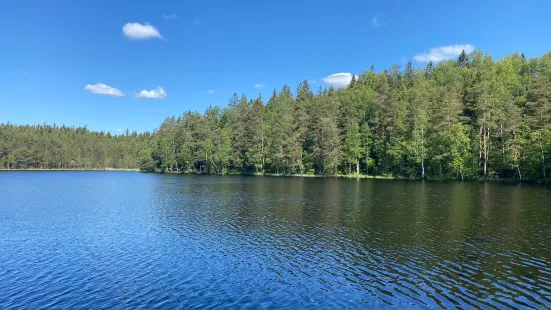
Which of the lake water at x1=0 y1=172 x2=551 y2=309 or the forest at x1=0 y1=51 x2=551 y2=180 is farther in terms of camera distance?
the forest at x1=0 y1=51 x2=551 y2=180

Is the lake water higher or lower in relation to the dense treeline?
lower

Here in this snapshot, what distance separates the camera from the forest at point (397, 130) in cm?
8462

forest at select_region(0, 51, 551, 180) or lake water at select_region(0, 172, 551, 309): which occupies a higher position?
forest at select_region(0, 51, 551, 180)

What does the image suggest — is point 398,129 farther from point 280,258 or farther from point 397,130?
point 280,258

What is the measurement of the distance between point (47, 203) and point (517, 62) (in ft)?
499

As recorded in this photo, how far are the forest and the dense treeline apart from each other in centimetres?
35

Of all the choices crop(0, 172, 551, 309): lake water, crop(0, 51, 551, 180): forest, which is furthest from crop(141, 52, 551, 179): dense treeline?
crop(0, 172, 551, 309): lake water

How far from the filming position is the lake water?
1712cm

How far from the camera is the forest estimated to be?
84625 mm

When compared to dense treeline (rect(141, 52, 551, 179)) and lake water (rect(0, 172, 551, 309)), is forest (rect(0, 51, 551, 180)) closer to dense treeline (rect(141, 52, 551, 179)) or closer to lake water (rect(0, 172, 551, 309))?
dense treeline (rect(141, 52, 551, 179))

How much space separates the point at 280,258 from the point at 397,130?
303 feet

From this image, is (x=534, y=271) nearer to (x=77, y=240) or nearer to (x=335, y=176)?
(x=77, y=240)

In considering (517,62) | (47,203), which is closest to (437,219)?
(47,203)

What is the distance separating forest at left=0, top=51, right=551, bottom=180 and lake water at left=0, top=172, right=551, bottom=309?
158 feet
